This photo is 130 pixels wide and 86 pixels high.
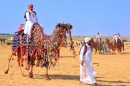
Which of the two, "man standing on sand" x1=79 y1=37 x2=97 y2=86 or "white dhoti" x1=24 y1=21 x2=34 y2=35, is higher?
"white dhoti" x1=24 y1=21 x2=34 y2=35

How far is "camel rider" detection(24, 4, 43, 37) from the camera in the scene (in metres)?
12.8

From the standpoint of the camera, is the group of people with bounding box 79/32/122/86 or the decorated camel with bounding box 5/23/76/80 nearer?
the group of people with bounding box 79/32/122/86

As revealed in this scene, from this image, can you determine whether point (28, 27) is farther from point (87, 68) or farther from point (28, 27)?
point (87, 68)

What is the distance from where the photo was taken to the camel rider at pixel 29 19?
12.8 meters

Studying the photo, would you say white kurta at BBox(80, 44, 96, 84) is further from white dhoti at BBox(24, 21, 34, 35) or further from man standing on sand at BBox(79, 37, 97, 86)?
white dhoti at BBox(24, 21, 34, 35)

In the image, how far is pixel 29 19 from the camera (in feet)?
42.5

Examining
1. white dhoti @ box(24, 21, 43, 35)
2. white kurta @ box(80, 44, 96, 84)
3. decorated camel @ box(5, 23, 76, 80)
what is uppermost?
white dhoti @ box(24, 21, 43, 35)

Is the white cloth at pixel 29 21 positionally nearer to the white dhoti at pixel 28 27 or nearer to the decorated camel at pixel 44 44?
the white dhoti at pixel 28 27

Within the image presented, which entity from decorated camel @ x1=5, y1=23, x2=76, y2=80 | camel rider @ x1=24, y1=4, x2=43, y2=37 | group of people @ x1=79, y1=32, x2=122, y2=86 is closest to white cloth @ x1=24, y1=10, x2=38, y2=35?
camel rider @ x1=24, y1=4, x2=43, y2=37

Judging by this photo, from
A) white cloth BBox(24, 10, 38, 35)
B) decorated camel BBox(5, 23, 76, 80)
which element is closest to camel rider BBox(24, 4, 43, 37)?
white cloth BBox(24, 10, 38, 35)

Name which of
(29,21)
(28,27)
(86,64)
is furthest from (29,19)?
(86,64)

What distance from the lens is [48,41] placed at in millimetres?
12797

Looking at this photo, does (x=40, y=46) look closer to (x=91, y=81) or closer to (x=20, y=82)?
(x=20, y=82)

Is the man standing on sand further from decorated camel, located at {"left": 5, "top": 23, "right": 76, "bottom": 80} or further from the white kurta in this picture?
decorated camel, located at {"left": 5, "top": 23, "right": 76, "bottom": 80}
